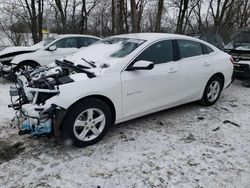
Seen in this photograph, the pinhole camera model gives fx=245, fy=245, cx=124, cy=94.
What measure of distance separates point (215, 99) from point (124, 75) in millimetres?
2728

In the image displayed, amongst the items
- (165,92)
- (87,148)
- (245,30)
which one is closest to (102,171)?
(87,148)

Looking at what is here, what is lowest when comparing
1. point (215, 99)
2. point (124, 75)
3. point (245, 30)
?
point (215, 99)

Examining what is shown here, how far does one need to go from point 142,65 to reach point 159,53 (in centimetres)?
72

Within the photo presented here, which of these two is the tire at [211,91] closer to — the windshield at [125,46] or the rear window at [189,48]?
the rear window at [189,48]

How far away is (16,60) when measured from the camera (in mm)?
7461

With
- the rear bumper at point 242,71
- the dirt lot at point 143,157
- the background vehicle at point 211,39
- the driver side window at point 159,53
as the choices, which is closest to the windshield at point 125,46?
the driver side window at point 159,53

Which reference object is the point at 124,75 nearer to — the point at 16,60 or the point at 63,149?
the point at 63,149

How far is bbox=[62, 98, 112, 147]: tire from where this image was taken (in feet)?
11.0

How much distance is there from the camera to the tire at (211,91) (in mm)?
5259

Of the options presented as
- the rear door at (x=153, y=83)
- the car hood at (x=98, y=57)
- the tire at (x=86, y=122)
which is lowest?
the tire at (x=86, y=122)

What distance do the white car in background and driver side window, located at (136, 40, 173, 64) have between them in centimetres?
453

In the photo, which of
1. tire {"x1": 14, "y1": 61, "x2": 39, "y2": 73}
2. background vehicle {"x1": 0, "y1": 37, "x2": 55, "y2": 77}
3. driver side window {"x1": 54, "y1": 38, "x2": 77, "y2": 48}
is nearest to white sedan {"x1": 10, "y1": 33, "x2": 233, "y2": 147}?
tire {"x1": 14, "y1": 61, "x2": 39, "y2": 73}

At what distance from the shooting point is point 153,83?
162 inches

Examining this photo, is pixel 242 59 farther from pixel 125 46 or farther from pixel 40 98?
pixel 40 98
